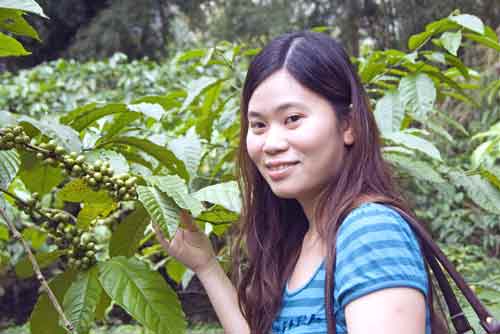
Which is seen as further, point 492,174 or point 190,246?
point 492,174

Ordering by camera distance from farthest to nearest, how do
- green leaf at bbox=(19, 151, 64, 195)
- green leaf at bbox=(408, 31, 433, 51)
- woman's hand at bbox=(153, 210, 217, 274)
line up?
green leaf at bbox=(408, 31, 433, 51) → woman's hand at bbox=(153, 210, 217, 274) → green leaf at bbox=(19, 151, 64, 195)

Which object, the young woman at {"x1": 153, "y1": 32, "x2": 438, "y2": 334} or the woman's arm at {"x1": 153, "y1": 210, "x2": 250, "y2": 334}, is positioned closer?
the young woman at {"x1": 153, "y1": 32, "x2": 438, "y2": 334}

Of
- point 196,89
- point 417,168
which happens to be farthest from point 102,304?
point 417,168

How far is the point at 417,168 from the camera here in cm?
153

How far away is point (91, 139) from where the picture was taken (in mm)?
1343

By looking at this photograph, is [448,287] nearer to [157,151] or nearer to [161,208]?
[161,208]

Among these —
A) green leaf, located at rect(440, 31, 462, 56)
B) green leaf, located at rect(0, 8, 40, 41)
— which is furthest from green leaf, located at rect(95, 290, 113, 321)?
green leaf, located at rect(440, 31, 462, 56)

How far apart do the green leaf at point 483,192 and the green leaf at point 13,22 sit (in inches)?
42.5

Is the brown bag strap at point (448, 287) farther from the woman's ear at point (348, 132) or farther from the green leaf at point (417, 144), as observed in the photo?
the green leaf at point (417, 144)

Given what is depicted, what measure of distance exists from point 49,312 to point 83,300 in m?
0.13

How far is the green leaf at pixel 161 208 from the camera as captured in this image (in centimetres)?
99

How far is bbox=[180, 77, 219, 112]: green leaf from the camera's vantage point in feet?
5.68

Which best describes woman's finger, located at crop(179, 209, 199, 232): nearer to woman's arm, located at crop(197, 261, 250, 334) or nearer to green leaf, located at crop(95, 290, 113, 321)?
woman's arm, located at crop(197, 261, 250, 334)

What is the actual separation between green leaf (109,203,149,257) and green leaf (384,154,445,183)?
64 cm
